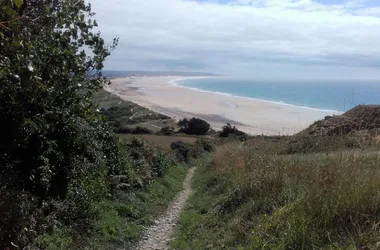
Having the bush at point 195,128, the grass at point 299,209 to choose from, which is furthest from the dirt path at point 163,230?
the bush at point 195,128

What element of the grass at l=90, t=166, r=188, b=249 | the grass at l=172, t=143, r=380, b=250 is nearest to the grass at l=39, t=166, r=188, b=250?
the grass at l=90, t=166, r=188, b=249

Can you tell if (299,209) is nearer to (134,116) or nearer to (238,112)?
(134,116)

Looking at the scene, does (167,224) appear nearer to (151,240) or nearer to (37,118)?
(151,240)

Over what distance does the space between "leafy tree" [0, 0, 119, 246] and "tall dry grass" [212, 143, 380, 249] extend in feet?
11.6

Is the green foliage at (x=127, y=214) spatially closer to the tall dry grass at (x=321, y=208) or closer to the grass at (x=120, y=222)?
the grass at (x=120, y=222)

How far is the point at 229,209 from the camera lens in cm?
899

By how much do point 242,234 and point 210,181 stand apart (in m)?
7.14

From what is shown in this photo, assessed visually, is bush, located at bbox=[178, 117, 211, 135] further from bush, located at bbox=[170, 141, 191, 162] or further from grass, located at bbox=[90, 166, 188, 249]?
grass, located at bbox=[90, 166, 188, 249]

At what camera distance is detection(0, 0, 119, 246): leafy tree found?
248 inches

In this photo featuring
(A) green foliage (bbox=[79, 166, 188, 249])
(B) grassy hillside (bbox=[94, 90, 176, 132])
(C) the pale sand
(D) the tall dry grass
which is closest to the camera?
(D) the tall dry grass

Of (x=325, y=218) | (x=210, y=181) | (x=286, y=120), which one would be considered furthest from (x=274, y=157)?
(x=286, y=120)

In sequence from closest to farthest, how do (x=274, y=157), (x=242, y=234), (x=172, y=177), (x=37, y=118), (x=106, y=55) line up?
(x=242, y=234) < (x=37, y=118) < (x=274, y=157) < (x=106, y=55) < (x=172, y=177)

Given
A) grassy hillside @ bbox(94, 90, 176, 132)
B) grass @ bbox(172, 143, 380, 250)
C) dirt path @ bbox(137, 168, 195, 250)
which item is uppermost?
grass @ bbox(172, 143, 380, 250)

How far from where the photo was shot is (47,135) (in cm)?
813
